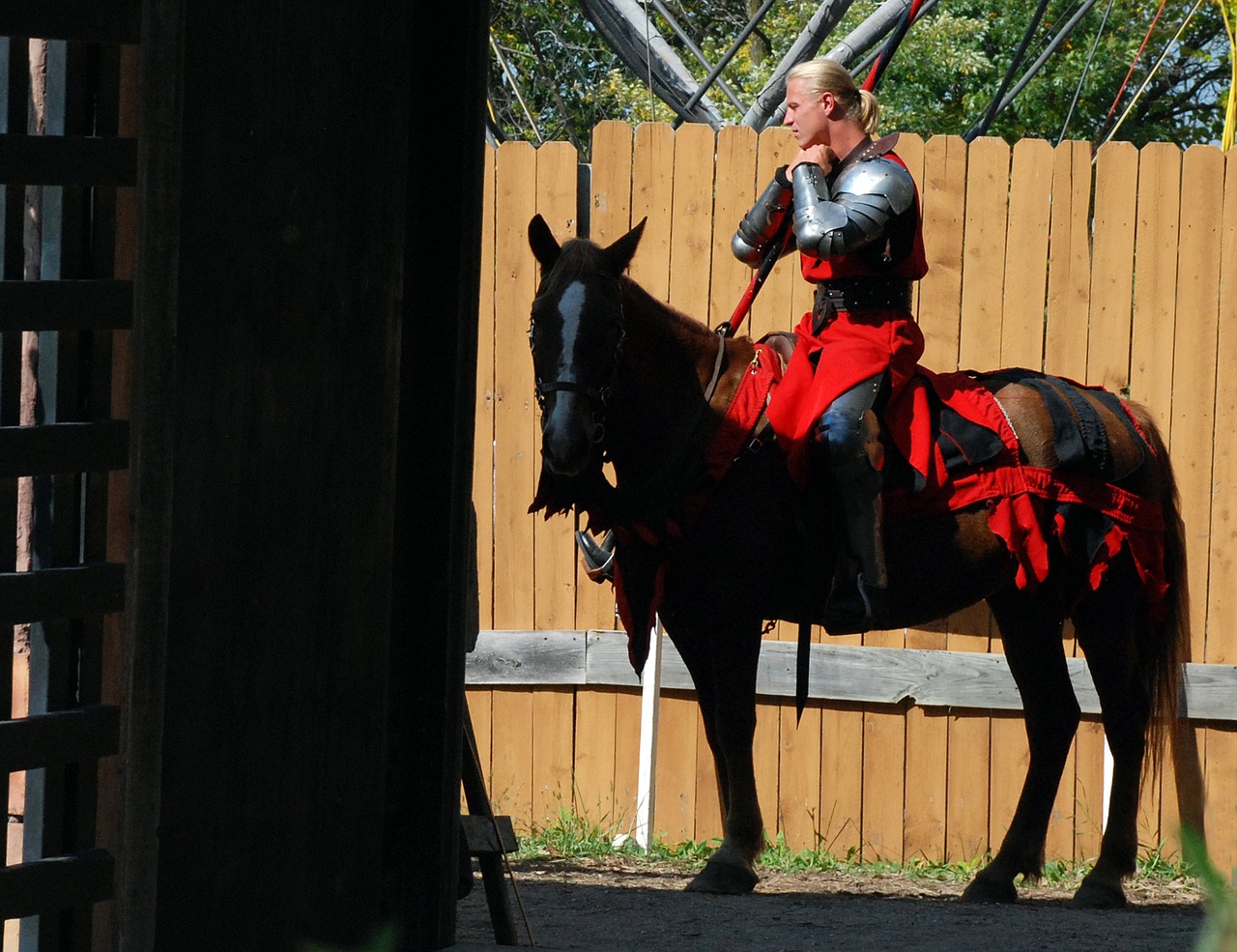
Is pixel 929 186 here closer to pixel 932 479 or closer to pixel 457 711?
pixel 932 479

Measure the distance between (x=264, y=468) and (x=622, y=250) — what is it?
2081 millimetres

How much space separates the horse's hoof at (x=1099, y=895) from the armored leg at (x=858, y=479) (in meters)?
1.21

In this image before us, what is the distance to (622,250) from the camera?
14.7ft

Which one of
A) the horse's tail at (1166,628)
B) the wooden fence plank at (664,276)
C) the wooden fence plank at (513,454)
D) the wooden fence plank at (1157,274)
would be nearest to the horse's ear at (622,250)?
the wooden fence plank at (664,276)

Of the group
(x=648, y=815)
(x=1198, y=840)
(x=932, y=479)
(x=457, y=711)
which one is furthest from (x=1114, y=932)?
(x=1198, y=840)

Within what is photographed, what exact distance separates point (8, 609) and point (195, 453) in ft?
1.37

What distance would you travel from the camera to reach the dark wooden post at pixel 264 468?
7.89ft

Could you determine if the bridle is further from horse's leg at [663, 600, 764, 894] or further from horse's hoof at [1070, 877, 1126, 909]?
horse's hoof at [1070, 877, 1126, 909]

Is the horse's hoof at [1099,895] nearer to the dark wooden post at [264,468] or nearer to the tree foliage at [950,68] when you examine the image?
the dark wooden post at [264,468]

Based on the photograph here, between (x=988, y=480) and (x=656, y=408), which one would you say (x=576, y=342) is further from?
(x=988, y=480)

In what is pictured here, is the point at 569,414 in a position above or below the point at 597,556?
above

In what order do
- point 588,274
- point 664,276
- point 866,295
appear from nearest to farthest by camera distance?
1. point 588,274
2. point 866,295
3. point 664,276

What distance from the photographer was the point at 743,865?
4812 mm

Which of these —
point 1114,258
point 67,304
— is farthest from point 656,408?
point 67,304
